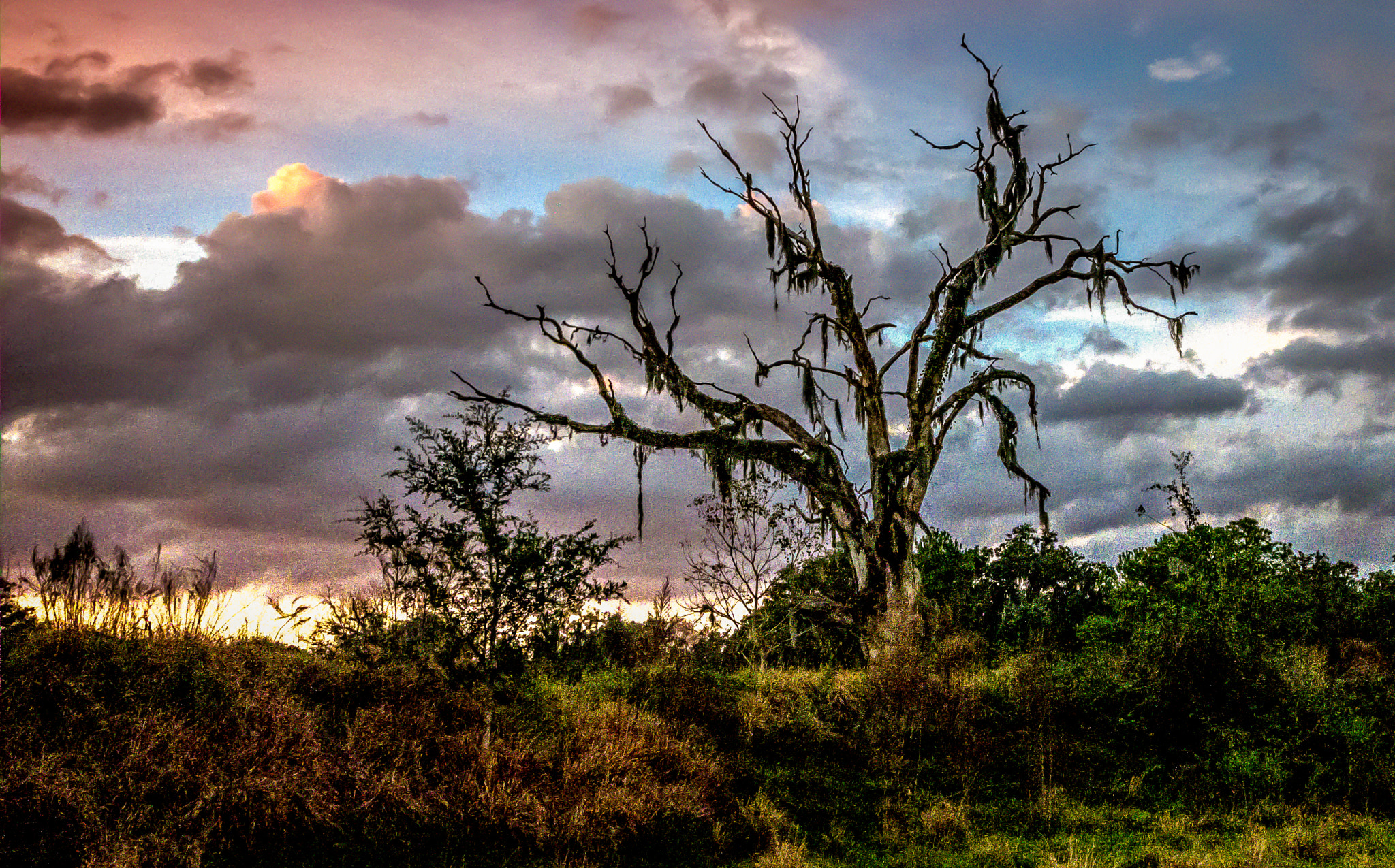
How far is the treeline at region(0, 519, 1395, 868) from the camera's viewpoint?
10.6m

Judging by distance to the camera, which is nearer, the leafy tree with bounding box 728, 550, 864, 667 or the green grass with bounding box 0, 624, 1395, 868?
the green grass with bounding box 0, 624, 1395, 868

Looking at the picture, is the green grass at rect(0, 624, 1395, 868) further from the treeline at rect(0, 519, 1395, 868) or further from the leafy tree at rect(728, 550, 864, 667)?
the leafy tree at rect(728, 550, 864, 667)

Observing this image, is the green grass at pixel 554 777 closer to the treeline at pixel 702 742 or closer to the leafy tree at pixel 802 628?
the treeline at pixel 702 742

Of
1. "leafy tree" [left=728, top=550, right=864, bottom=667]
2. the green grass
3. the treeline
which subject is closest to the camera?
the green grass

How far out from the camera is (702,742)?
1571 centimetres

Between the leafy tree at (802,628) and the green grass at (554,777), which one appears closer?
the green grass at (554,777)

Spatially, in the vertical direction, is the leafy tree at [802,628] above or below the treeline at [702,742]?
above

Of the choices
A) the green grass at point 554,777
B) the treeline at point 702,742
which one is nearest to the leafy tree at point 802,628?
the treeline at point 702,742

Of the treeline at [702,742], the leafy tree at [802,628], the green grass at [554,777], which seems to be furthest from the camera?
the leafy tree at [802,628]

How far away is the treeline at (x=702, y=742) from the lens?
10633 millimetres

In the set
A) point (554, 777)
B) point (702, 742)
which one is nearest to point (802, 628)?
point (702, 742)

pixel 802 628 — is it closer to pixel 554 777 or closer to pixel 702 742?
pixel 702 742

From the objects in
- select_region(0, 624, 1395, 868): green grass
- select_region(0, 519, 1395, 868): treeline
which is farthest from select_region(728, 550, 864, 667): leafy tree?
select_region(0, 624, 1395, 868): green grass

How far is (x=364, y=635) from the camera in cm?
1421
